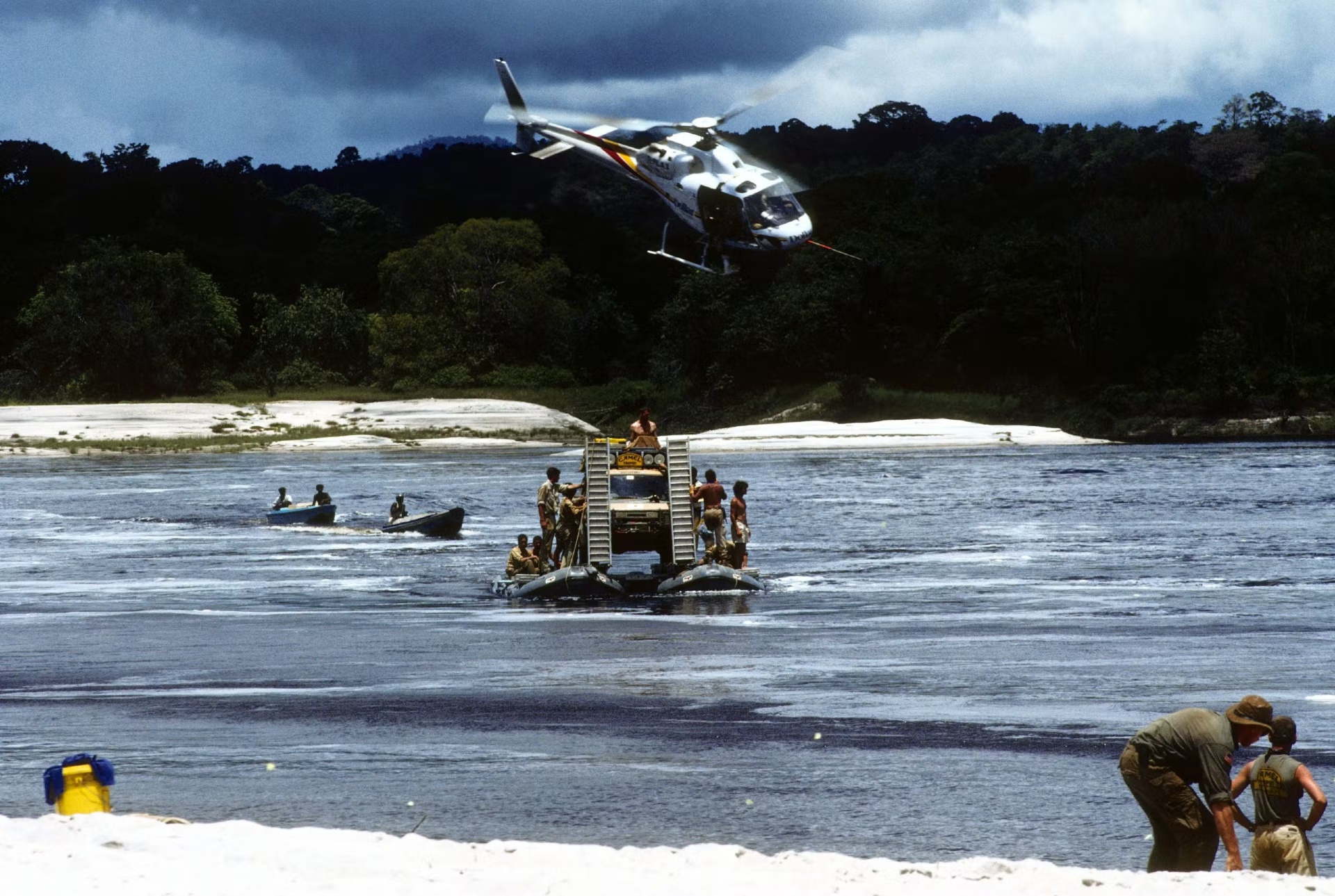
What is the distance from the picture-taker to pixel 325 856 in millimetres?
11336

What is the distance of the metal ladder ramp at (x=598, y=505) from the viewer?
109 ft

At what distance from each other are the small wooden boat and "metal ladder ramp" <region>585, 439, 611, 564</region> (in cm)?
1687

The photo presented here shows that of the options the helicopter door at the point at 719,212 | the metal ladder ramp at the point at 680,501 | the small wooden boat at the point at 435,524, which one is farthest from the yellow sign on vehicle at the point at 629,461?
the helicopter door at the point at 719,212

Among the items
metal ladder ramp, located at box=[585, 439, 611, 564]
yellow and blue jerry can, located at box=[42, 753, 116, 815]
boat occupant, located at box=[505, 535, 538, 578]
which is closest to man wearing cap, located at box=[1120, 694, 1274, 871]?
yellow and blue jerry can, located at box=[42, 753, 116, 815]

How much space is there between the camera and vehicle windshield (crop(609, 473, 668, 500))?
111 feet

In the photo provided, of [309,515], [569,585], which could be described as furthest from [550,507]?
[309,515]

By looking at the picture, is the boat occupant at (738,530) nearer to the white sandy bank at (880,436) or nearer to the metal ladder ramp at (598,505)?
the metal ladder ramp at (598,505)

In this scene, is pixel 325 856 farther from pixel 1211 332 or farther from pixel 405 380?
pixel 405 380

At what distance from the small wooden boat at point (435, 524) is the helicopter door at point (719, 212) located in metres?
16.6

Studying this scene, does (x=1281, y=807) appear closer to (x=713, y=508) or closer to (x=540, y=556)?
(x=713, y=508)

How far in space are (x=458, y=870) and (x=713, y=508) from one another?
23.1 metres

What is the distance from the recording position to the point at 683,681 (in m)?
21.6

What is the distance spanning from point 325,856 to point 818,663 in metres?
12.4

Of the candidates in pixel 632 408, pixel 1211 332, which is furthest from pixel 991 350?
pixel 632 408
